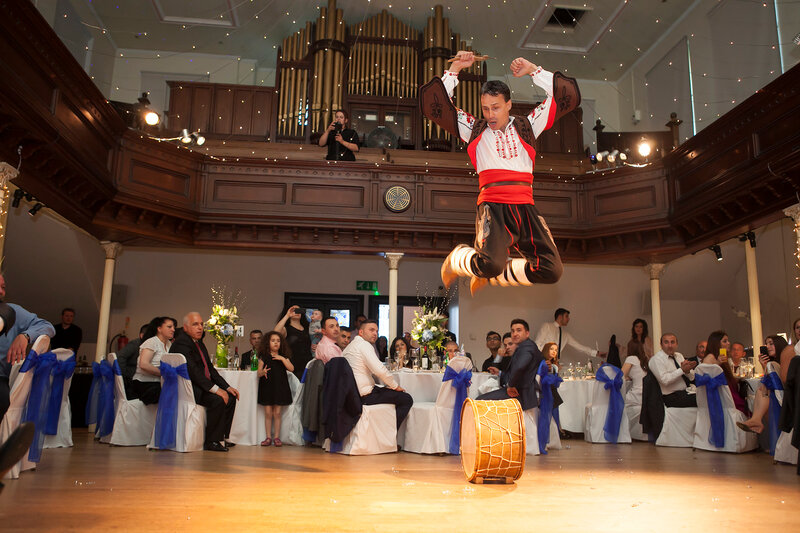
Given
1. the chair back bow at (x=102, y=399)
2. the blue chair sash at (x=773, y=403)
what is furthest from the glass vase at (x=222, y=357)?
the blue chair sash at (x=773, y=403)

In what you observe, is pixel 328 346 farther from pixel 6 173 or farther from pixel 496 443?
pixel 6 173

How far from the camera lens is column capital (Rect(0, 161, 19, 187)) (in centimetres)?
590

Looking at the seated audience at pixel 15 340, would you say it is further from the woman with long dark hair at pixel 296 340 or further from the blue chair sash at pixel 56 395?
the woman with long dark hair at pixel 296 340

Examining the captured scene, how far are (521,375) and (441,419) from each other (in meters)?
0.95

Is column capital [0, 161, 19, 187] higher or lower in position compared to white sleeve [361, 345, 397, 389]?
higher

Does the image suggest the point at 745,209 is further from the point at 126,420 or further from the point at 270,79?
the point at 270,79

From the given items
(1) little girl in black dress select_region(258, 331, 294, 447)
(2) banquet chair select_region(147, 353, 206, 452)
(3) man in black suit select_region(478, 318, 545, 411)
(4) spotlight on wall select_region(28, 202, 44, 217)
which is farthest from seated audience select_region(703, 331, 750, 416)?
(4) spotlight on wall select_region(28, 202, 44, 217)

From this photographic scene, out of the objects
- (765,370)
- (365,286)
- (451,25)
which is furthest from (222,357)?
(451,25)

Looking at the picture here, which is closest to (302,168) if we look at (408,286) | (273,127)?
(273,127)

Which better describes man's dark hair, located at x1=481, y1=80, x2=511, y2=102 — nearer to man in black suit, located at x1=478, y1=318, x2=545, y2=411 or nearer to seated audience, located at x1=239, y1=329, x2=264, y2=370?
man in black suit, located at x1=478, y1=318, x2=545, y2=411

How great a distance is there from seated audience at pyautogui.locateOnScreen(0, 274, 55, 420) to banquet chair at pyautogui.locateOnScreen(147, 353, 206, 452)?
1.87m

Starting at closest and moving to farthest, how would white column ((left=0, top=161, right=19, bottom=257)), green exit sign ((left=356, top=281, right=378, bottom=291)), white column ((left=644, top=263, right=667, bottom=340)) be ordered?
white column ((left=0, top=161, right=19, bottom=257)), white column ((left=644, top=263, right=667, bottom=340)), green exit sign ((left=356, top=281, right=378, bottom=291))

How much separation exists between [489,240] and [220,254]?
8330 mm

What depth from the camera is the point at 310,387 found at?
246 inches
